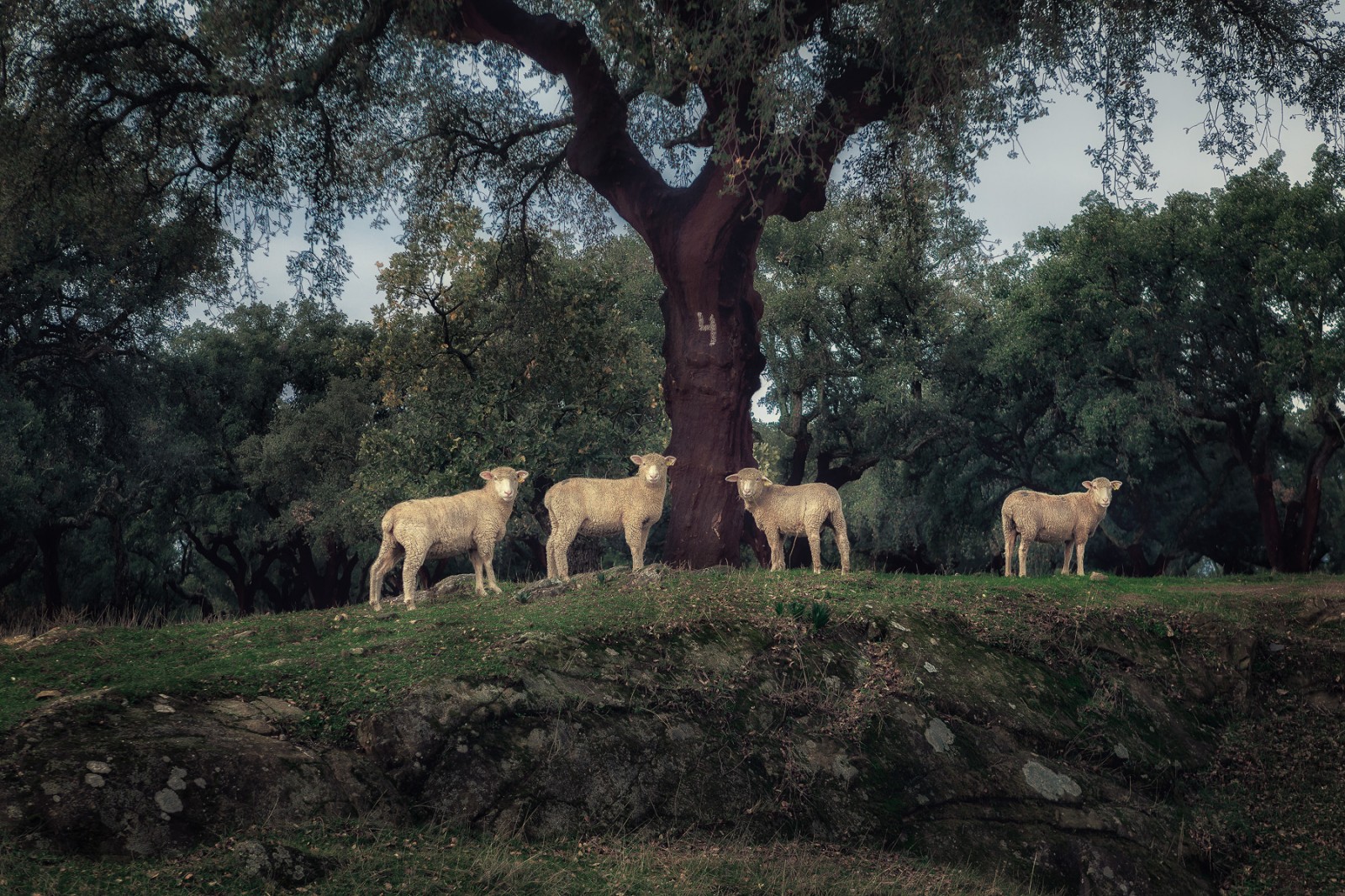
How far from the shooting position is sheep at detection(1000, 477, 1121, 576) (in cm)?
1850

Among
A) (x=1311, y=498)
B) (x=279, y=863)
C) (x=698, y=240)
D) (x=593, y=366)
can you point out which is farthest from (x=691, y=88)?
(x=1311, y=498)

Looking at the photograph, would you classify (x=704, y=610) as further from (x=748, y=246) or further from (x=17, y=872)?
(x=748, y=246)

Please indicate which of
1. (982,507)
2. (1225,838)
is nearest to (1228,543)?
(982,507)

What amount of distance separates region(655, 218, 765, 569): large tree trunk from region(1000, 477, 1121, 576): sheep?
15.5 feet

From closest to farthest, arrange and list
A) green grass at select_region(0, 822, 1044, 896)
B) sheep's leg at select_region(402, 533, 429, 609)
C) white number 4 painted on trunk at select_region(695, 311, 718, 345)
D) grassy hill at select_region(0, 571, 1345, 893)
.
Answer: green grass at select_region(0, 822, 1044, 896) < grassy hill at select_region(0, 571, 1345, 893) < sheep's leg at select_region(402, 533, 429, 609) < white number 4 painted on trunk at select_region(695, 311, 718, 345)

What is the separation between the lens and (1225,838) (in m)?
11.6

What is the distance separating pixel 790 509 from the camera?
1681 cm

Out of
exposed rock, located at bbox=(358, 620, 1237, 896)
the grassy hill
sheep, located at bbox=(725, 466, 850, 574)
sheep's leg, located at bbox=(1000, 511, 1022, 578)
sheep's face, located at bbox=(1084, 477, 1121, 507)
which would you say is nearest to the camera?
the grassy hill

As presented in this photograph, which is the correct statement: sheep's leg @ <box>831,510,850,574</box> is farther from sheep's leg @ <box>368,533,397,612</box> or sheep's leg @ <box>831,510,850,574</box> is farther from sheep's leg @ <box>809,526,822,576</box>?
sheep's leg @ <box>368,533,397,612</box>

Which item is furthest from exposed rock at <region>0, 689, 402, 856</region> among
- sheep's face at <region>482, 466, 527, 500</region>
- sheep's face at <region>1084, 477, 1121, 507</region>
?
sheep's face at <region>1084, 477, 1121, 507</region>

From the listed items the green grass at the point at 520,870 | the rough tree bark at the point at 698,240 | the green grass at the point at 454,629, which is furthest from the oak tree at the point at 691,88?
the green grass at the point at 520,870

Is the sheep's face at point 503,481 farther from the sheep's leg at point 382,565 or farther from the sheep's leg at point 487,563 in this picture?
the sheep's leg at point 382,565

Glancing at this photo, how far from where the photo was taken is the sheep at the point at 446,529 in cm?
1466

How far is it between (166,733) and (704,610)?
6.06m
